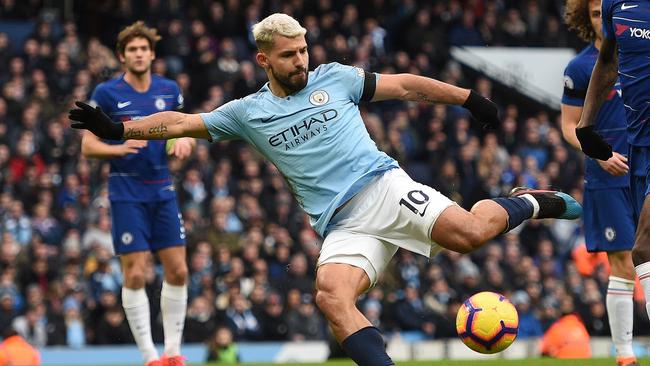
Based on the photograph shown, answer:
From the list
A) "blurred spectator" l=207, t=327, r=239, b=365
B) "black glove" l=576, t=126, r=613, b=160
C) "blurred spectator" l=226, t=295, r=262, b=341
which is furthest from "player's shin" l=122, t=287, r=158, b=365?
"blurred spectator" l=226, t=295, r=262, b=341

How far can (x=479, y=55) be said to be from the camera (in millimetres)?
25016

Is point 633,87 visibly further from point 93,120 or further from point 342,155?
point 93,120

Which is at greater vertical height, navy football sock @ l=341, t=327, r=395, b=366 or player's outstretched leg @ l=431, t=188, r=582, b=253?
player's outstretched leg @ l=431, t=188, r=582, b=253

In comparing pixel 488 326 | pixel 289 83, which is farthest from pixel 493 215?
pixel 289 83

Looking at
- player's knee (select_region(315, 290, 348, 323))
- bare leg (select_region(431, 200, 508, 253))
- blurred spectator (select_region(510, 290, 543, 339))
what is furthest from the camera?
blurred spectator (select_region(510, 290, 543, 339))

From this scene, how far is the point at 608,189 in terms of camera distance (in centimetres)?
928

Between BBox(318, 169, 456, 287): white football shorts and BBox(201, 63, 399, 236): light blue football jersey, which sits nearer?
BBox(318, 169, 456, 287): white football shorts

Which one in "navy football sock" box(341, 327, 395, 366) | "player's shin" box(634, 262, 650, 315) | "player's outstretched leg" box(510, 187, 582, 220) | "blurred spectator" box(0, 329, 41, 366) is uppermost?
"player's outstretched leg" box(510, 187, 582, 220)

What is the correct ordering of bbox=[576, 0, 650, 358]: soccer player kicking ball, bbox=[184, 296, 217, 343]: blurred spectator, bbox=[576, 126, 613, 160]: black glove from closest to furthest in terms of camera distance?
1. bbox=[576, 0, 650, 358]: soccer player kicking ball
2. bbox=[576, 126, 613, 160]: black glove
3. bbox=[184, 296, 217, 343]: blurred spectator

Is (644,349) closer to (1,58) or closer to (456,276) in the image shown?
(456,276)

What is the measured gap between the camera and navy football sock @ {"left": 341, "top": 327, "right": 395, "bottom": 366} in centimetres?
700

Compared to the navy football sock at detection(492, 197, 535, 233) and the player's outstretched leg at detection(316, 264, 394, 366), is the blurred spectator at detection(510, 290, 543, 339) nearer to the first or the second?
the navy football sock at detection(492, 197, 535, 233)

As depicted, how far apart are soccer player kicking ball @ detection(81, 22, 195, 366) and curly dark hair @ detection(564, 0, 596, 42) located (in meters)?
3.17

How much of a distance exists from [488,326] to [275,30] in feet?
7.67
